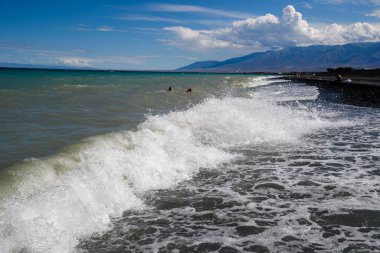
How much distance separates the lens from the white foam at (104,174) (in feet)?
18.2

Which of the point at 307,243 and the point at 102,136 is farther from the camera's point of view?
the point at 102,136

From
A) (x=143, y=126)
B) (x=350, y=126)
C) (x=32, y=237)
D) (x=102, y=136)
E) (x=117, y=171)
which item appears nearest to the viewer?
(x=32, y=237)

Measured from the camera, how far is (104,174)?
314 inches

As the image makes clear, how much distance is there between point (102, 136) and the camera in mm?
11539

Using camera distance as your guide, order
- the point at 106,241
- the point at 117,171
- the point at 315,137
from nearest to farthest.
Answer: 1. the point at 106,241
2. the point at 117,171
3. the point at 315,137

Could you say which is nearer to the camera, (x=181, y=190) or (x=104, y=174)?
(x=104, y=174)

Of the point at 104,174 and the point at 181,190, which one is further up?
the point at 104,174

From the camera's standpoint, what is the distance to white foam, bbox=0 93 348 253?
18.2 feet

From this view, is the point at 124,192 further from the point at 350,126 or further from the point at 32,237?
the point at 350,126

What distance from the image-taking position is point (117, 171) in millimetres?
8500

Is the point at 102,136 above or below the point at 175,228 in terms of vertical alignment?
above

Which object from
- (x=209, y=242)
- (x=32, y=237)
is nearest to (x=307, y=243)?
(x=209, y=242)

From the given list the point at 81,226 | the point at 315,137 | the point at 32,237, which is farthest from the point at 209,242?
the point at 315,137

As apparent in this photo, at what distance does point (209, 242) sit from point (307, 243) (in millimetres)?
1453
